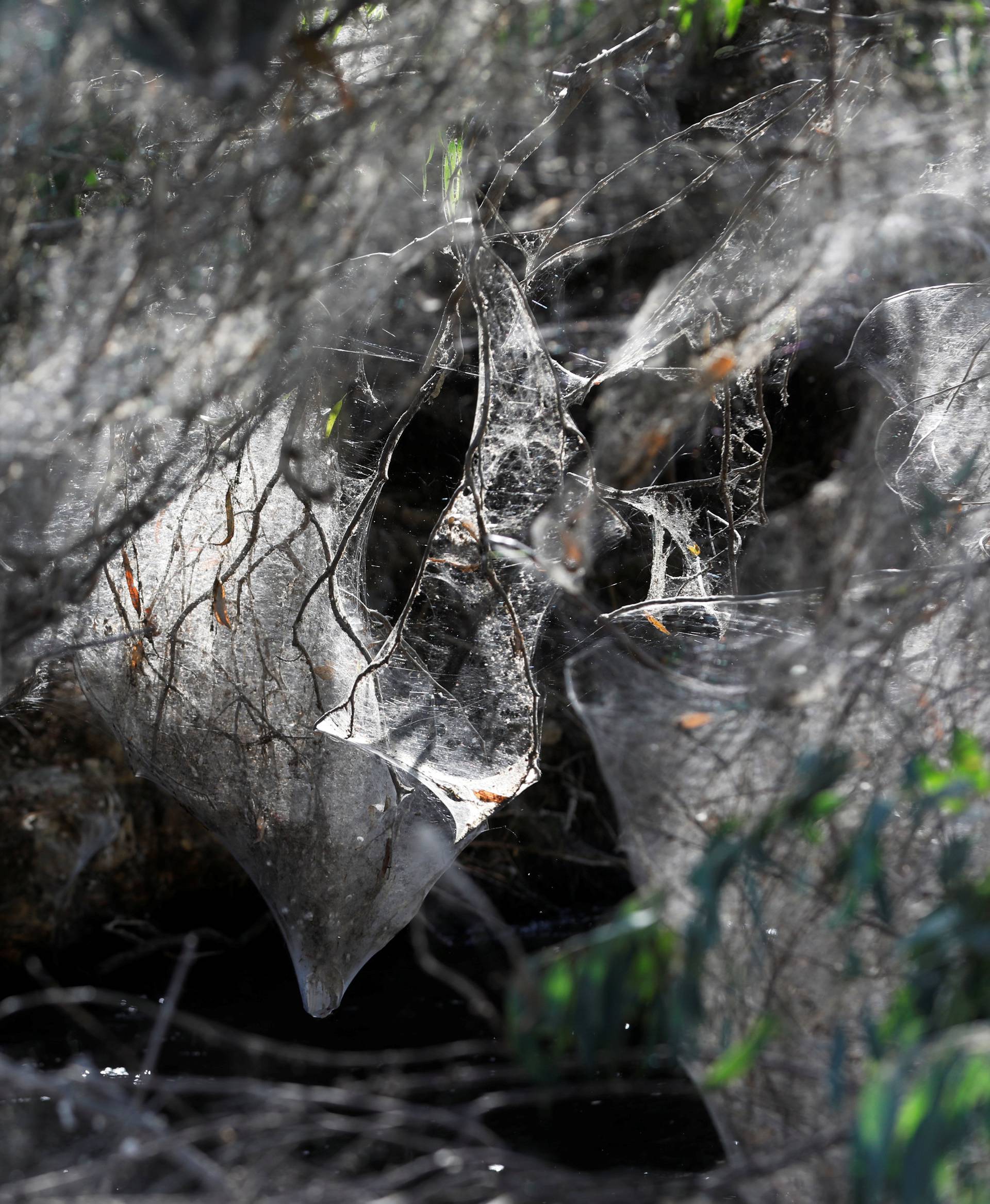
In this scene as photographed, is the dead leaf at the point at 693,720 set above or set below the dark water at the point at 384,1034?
above

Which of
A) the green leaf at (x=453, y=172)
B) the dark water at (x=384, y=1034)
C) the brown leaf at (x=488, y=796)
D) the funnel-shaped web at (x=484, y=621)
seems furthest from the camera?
the dark water at (x=384, y=1034)

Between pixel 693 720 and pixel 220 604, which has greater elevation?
pixel 220 604

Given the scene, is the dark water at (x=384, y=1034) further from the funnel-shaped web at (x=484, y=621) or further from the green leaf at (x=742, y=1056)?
the green leaf at (x=742, y=1056)

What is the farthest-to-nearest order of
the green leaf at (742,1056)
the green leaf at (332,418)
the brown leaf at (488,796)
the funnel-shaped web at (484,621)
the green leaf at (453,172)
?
the green leaf at (332,418) < the brown leaf at (488,796) < the funnel-shaped web at (484,621) < the green leaf at (453,172) < the green leaf at (742,1056)

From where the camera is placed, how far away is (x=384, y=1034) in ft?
17.7

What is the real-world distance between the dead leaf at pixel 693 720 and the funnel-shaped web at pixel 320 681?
143cm

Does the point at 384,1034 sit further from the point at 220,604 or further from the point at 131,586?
the point at 131,586

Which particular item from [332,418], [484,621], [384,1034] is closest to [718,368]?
[484,621]

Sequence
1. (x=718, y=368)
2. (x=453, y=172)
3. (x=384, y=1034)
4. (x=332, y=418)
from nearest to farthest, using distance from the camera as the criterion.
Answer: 1. (x=718, y=368)
2. (x=453, y=172)
3. (x=332, y=418)
4. (x=384, y=1034)

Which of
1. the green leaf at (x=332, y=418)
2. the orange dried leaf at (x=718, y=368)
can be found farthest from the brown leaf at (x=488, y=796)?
the orange dried leaf at (x=718, y=368)

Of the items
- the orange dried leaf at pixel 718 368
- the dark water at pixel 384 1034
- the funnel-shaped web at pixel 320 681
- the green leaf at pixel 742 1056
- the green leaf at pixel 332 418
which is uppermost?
the green leaf at pixel 332 418

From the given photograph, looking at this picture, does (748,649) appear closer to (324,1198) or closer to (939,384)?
(324,1198)

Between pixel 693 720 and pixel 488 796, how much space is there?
1.59m

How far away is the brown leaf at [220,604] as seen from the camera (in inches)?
141
